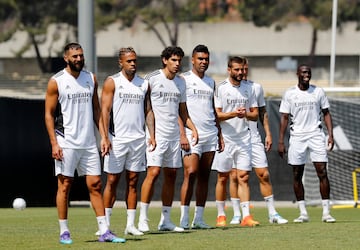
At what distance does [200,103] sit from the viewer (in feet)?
47.3

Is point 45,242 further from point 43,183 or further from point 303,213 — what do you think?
point 43,183

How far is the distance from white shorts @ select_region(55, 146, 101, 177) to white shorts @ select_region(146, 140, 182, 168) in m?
1.60

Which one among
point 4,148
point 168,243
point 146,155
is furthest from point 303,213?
point 4,148

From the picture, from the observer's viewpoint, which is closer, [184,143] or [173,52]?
[173,52]

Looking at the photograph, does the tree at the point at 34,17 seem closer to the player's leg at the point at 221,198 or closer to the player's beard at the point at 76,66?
the player's leg at the point at 221,198

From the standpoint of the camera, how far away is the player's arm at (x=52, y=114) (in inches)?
468

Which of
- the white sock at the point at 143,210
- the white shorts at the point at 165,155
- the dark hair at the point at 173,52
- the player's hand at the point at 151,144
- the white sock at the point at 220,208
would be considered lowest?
the white sock at the point at 220,208

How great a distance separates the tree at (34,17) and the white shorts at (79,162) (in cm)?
4260

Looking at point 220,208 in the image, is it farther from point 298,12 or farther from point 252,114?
point 298,12

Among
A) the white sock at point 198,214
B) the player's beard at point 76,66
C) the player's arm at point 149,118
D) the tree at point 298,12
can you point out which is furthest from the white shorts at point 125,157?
the tree at point 298,12

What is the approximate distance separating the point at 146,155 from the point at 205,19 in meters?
46.0

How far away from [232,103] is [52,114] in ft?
13.6

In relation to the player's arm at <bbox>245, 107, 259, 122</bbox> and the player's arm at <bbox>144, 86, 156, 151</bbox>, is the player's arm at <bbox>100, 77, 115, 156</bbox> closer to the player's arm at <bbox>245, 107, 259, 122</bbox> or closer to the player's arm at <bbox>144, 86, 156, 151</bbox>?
the player's arm at <bbox>144, 86, 156, 151</bbox>

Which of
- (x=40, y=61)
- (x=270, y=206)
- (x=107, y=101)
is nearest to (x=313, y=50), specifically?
(x=40, y=61)
